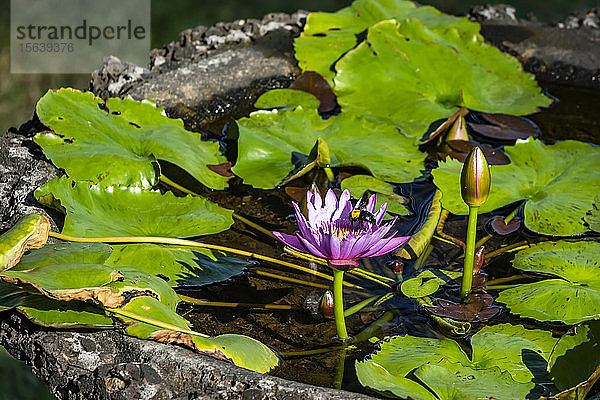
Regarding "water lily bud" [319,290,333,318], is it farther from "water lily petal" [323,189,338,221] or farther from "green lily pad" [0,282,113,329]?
"green lily pad" [0,282,113,329]

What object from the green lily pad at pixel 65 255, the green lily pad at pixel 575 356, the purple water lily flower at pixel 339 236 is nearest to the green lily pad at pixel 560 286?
the green lily pad at pixel 575 356

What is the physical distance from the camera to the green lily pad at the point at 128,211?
1.17 m

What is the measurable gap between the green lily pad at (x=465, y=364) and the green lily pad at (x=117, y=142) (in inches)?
21.4

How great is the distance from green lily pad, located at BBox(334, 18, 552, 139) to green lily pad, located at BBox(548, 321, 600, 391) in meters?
0.83

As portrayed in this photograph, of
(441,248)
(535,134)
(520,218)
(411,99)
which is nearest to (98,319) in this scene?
(441,248)

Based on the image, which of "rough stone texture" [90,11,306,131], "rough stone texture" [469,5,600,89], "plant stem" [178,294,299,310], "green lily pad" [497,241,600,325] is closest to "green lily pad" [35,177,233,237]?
"plant stem" [178,294,299,310]

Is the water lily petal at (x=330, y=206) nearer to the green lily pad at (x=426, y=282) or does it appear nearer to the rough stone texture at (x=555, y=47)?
the green lily pad at (x=426, y=282)

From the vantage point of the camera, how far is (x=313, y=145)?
1.48m

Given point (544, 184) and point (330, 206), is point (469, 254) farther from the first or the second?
point (544, 184)

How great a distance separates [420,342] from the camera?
1.00 meters

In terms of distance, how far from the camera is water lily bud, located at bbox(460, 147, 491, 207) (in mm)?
972

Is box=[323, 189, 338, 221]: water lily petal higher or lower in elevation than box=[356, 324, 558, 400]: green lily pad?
higher

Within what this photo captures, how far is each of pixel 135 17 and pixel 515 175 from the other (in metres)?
2.50

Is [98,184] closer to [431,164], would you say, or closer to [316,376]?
[316,376]
